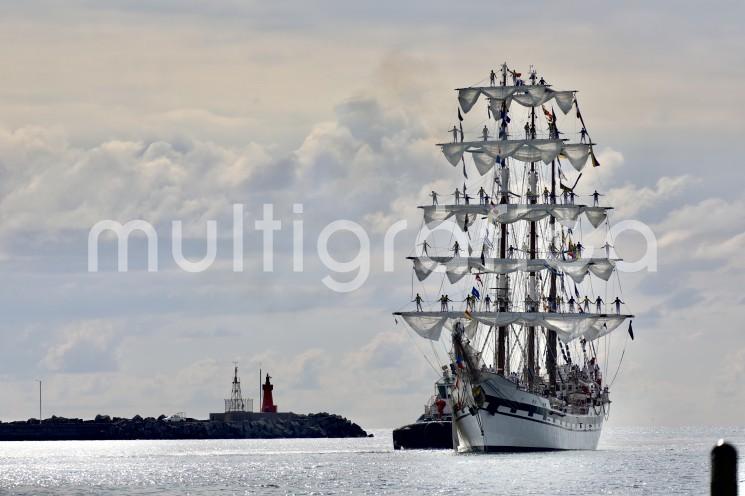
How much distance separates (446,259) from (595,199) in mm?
19140

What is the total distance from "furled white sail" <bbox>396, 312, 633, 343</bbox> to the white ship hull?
326 inches

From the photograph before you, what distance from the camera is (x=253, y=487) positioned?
104 m

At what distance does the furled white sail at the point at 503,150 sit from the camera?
510 feet

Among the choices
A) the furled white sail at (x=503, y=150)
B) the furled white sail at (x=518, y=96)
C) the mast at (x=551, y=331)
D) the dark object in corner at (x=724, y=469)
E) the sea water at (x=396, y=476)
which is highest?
the furled white sail at (x=518, y=96)

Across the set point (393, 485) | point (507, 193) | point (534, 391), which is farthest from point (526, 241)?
point (393, 485)

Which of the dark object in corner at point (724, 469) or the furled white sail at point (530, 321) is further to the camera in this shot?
the furled white sail at point (530, 321)

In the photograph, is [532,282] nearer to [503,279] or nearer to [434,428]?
[503,279]

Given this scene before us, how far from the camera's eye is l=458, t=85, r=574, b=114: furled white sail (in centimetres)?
15575

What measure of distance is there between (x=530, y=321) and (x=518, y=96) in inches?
928

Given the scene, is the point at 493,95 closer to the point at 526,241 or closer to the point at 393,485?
the point at 526,241

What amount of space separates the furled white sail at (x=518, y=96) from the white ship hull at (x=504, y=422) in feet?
102

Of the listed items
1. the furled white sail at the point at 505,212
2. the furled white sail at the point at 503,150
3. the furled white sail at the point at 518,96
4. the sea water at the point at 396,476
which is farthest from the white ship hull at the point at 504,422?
the furled white sail at the point at 518,96

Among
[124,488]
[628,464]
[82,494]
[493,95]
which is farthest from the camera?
[493,95]

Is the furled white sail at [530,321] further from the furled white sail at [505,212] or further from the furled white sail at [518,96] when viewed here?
the furled white sail at [518,96]
